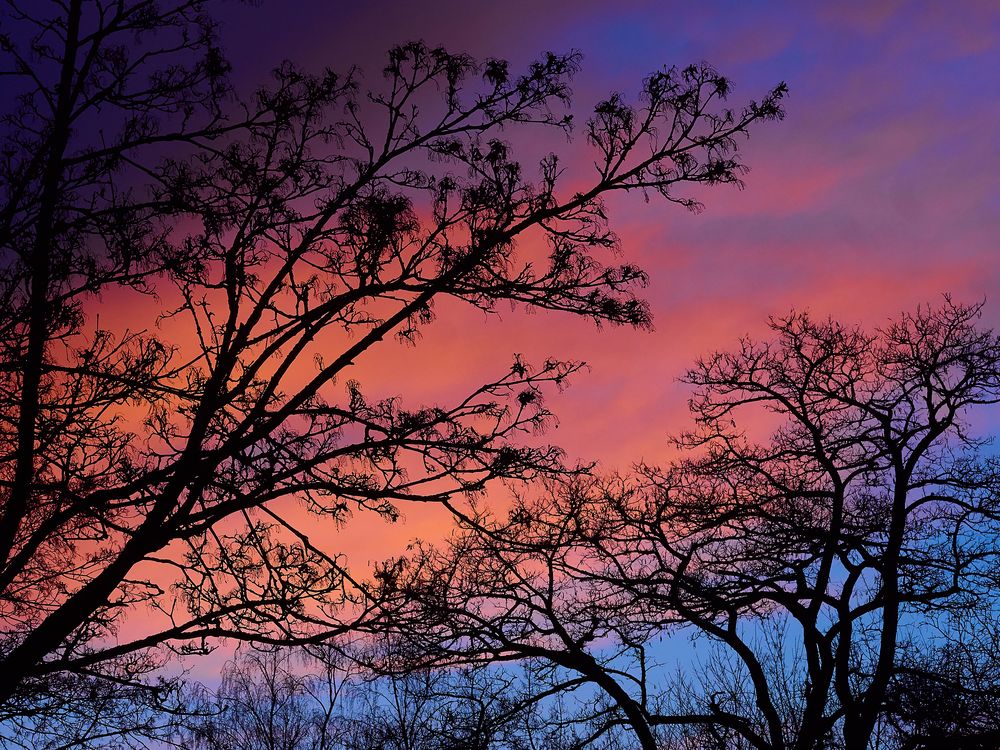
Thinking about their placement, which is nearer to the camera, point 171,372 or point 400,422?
point 400,422

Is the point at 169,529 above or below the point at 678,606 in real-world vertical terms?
below

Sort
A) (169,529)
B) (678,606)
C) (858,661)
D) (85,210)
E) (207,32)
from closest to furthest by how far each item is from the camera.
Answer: (169,529), (85,210), (207,32), (678,606), (858,661)

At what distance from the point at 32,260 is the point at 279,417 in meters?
2.52

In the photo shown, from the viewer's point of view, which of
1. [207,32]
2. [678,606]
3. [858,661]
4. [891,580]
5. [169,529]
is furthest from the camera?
[858,661]

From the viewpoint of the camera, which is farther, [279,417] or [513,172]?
[513,172]

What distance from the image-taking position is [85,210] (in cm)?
865

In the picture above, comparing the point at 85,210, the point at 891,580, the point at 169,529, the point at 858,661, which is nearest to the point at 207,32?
the point at 85,210

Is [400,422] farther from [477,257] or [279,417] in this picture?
[477,257]

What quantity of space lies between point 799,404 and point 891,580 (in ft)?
11.7

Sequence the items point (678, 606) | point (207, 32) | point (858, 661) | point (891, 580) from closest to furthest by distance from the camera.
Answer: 1. point (207, 32)
2. point (891, 580)
3. point (678, 606)
4. point (858, 661)

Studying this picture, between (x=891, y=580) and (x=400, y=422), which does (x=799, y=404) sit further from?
(x=400, y=422)

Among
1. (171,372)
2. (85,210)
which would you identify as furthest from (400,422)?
(85,210)

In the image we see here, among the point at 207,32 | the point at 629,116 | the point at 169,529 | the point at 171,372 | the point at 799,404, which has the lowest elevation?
the point at 169,529

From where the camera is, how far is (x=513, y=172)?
360 inches
